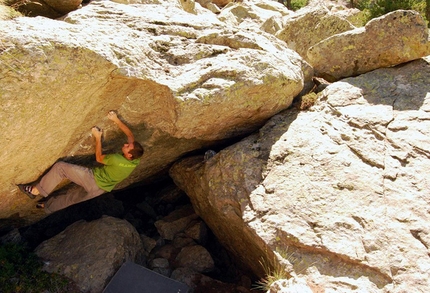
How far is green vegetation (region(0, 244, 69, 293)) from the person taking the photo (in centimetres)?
736

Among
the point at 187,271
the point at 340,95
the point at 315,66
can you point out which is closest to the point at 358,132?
the point at 340,95

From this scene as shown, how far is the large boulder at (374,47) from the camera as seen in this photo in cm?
966

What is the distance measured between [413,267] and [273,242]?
2.55m

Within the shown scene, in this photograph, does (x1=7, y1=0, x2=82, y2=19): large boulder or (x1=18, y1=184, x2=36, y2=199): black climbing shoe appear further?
(x1=7, y1=0, x2=82, y2=19): large boulder

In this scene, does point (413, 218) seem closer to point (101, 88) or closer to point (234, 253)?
point (234, 253)

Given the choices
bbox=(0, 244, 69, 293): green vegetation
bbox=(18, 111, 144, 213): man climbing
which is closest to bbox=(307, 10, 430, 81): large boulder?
bbox=(18, 111, 144, 213): man climbing

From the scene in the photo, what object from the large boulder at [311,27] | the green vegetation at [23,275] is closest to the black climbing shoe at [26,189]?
the green vegetation at [23,275]

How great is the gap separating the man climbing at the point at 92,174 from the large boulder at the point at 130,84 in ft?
0.73

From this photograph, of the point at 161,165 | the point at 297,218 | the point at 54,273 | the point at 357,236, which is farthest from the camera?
the point at 161,165

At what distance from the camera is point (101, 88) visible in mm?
7078

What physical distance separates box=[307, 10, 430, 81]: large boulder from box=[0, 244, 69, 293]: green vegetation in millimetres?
9072

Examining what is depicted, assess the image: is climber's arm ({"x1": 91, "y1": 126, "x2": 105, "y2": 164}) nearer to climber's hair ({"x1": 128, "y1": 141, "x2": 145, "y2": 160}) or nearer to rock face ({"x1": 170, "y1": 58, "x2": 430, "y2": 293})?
climber's hair ({"x1": 128, "y1": 141, "x2": 145, "y2": 160})

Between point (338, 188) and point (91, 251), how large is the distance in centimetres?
598

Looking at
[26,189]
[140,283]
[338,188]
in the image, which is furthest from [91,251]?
[338,188]
